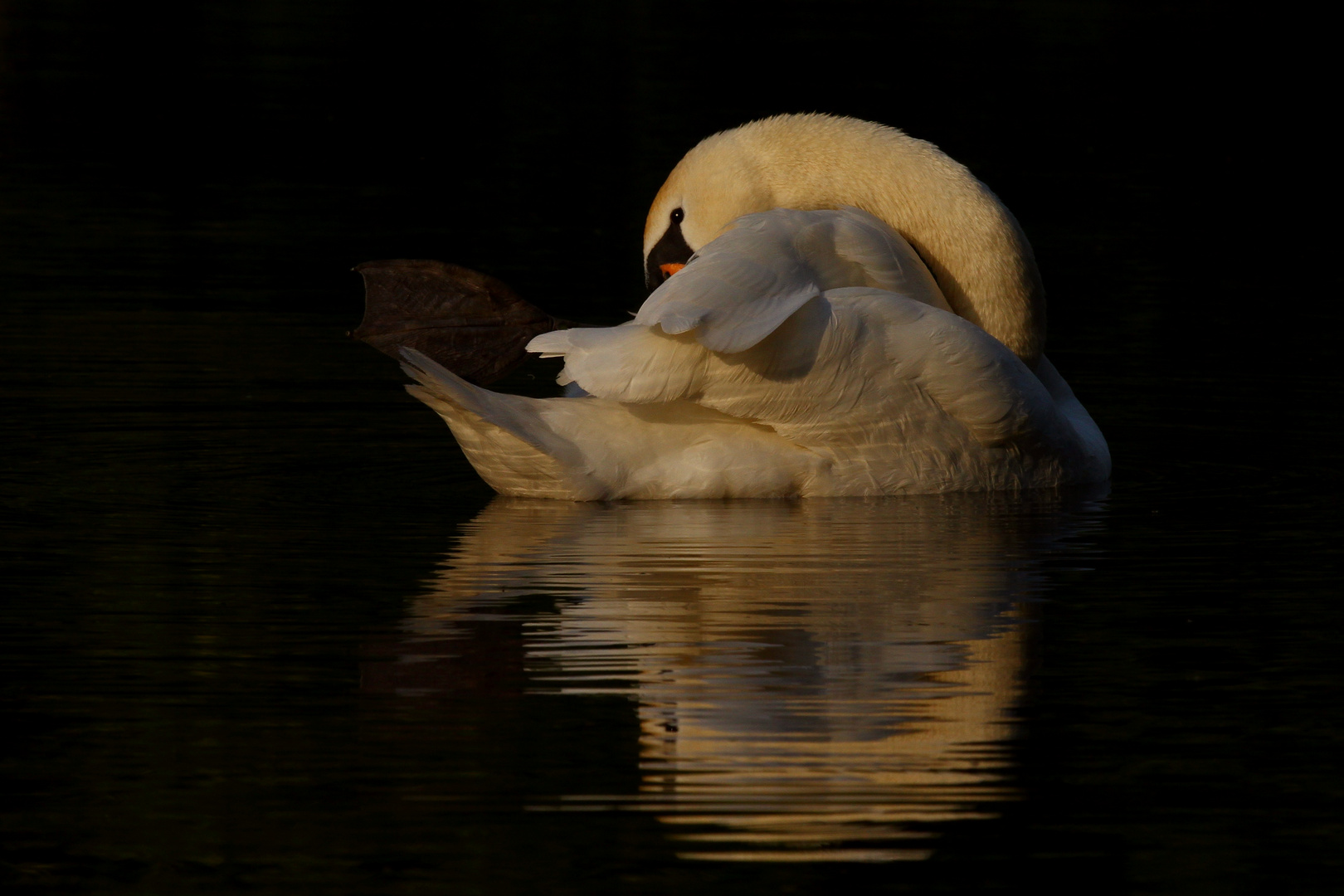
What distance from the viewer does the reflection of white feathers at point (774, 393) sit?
796 centimetres

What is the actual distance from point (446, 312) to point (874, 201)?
1685mm

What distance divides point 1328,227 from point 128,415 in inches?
434

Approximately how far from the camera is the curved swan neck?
9.25m

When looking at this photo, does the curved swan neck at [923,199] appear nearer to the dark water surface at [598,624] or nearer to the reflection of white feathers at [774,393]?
the reflection of white feathers at [774,393]

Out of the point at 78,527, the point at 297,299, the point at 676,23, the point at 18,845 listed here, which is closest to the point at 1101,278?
the point at 297,299

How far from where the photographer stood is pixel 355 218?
17031 mm

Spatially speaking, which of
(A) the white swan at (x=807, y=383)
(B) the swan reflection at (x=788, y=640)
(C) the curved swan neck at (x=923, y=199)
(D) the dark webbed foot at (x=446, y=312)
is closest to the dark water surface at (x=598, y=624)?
(B) the swan reflection at (x=788, y=640)

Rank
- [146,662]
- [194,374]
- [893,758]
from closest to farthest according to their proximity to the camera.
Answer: [893,758]
[146,662]
[194,374]

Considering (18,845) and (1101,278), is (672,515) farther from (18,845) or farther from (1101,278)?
(1101,278)

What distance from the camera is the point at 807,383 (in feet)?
26.7

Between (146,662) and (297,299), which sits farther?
(297,299)

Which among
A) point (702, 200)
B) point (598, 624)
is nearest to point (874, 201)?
point (702, 200)

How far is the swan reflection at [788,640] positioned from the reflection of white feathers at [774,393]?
0.12 meters

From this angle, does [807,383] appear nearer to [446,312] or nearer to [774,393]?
[774,393]
